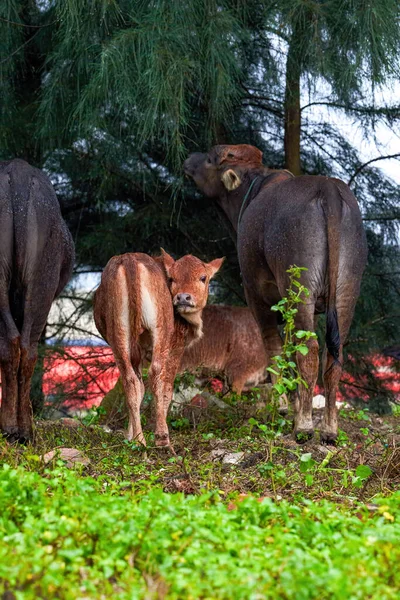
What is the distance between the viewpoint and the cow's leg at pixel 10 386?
492 cm

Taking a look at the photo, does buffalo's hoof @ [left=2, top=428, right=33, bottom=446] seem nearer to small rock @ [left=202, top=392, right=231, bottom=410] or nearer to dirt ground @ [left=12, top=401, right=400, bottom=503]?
dirt ground @ [left=12, top=401, right=400, bottom=503]

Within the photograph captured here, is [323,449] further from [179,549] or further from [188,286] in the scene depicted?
[179,549]

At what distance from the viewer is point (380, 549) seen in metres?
2.70

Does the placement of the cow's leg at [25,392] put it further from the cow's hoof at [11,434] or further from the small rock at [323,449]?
the small rock at [323,449]

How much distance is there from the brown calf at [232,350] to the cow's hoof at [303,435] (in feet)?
9.94

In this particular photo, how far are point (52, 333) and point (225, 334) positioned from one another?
170 cm

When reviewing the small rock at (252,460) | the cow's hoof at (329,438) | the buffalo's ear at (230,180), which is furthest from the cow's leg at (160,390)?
the buffalo's ear at (230,180)

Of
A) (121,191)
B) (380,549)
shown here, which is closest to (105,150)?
(121,191)

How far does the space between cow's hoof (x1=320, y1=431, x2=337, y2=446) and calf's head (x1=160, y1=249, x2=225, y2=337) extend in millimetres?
1015

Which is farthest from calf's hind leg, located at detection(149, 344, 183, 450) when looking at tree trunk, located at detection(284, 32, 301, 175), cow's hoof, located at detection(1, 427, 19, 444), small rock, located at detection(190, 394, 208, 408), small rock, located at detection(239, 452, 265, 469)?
tree trunk, located at detection(284, 32, 301, 175)

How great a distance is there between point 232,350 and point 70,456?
4.31 meters

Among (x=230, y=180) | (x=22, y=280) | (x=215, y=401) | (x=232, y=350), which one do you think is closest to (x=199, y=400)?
(x=215, y=401)

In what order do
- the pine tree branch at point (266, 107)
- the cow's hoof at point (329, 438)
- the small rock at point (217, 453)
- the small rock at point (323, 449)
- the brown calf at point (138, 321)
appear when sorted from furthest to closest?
the pine tree branch at point (266, 107)
the cow's hoof at point (329, 438)
the small rock at point (323, 449)
the brown calf at point (138, 321)
the small rock at point (217, 453)

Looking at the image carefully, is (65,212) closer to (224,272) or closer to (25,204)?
(224,272)
